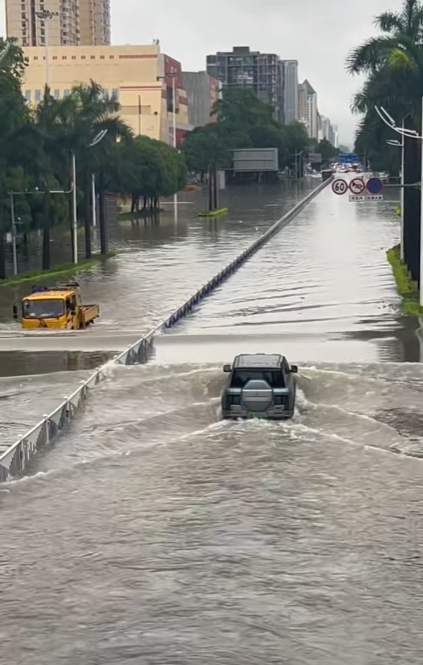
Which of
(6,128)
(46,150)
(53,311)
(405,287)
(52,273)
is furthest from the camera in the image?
(46,150)

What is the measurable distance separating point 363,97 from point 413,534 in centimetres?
4123

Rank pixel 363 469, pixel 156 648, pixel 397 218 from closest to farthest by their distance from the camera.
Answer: pixel 156 648 < pixel 363 469 < pixel 397 218

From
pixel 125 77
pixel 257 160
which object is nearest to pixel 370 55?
pixel 257 160

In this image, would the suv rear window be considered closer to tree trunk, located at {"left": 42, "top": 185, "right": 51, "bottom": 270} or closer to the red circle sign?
the red circle sign

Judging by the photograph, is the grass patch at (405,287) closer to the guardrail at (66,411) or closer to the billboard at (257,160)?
the guardrail at (66,411)

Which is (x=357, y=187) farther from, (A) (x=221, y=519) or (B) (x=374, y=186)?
(A) (x=221, y=519)

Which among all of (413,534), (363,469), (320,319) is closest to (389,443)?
(363,469)

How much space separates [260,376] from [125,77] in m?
144

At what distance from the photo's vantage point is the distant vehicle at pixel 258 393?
2117cm

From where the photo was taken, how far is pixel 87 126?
57.4 m

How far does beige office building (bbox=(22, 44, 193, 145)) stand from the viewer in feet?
501

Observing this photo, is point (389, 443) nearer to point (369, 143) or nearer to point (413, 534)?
point (413, 534)

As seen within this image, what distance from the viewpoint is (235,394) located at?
21281 mm

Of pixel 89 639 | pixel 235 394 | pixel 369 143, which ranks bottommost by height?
pixel 89 639
